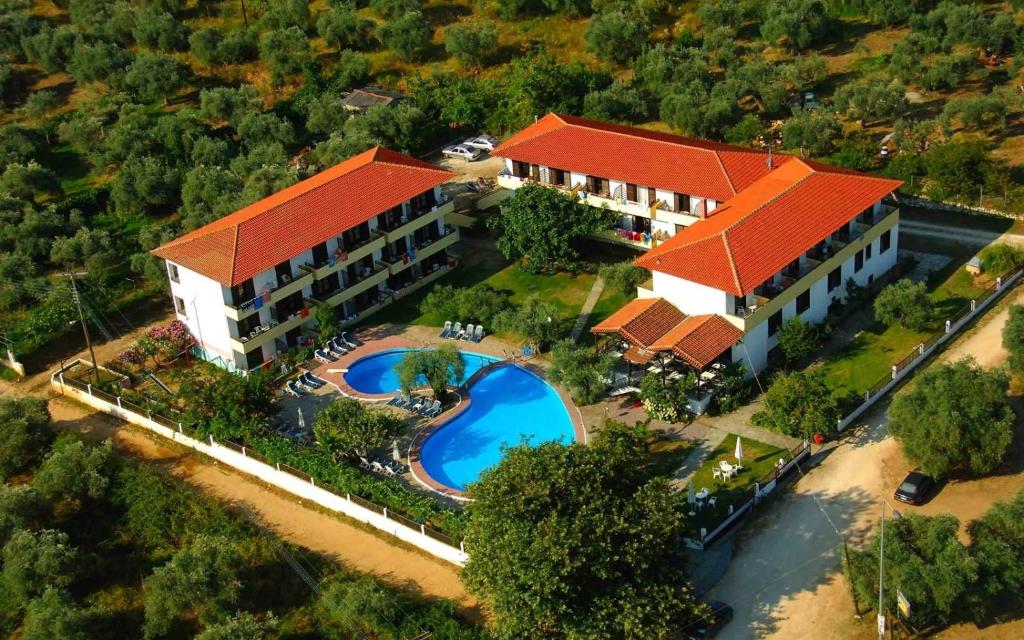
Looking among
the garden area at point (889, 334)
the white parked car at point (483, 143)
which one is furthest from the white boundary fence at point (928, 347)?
the white parked car at point (483, 143)

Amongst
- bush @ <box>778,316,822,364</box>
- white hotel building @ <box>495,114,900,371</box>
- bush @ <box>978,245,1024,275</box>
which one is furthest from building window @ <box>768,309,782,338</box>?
bush @ <box>978,245,1024,275</box>

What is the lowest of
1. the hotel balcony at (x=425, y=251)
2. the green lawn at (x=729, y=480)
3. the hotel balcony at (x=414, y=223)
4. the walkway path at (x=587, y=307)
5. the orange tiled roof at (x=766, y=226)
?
the green lawn at (x=729, y=480)

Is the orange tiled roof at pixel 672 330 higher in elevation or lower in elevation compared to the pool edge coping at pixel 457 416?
higher

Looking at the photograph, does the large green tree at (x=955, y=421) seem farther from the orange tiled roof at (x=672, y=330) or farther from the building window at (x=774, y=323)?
the building window at (x=774, y=323)

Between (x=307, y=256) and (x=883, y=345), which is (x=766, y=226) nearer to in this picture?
A: (x=883, y=345)

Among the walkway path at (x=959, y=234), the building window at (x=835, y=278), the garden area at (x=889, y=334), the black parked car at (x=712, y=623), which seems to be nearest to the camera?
the black parked car at (x=712, y=623)

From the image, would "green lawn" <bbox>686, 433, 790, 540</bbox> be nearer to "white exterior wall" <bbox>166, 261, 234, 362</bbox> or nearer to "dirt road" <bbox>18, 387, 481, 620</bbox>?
"dirt road" <bbox>18, 387, 481, 620</bbox>

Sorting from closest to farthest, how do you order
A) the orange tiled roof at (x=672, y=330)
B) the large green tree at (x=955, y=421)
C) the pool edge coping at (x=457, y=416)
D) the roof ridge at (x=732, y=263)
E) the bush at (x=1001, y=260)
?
1. the large green tree at (x=955, y=421)
2. the pool edge coping at (x=457, y=416)
3. the orange tiled roof at (x=672, y=330)
4. the roof ridge at (x=732, y=263)
5. the bush at (x=1001, y=260)
